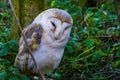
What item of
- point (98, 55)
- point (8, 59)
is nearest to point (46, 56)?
point (8, 59)

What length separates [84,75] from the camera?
3889 millimetres

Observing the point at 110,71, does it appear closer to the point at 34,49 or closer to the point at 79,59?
the point at 79,59

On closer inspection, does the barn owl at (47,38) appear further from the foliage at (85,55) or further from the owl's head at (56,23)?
the foliage at (85,55)

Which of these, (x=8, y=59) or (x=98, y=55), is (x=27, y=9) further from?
(x=98, y=55)

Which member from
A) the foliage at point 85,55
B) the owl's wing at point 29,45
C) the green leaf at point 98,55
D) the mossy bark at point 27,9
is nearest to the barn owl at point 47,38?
the owl's wing at point 29,45

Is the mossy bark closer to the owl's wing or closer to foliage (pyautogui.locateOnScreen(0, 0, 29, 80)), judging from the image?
foliage (pyautogui.locateOnScreen(0, 0, 29, 80))

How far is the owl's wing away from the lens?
2.97m

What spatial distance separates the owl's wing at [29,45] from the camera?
9.74 feet

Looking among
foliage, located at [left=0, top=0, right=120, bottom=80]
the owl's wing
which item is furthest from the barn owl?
foliage, located at [left=0, top=0, right=120, bottom=80]

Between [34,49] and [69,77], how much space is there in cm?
95

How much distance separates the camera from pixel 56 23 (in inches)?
114

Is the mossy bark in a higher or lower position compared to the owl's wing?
higher

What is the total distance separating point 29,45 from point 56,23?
10.9 inches

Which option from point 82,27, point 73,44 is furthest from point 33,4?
point 82,27
